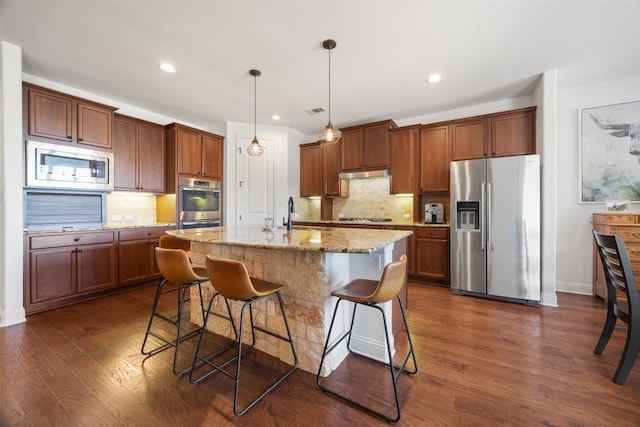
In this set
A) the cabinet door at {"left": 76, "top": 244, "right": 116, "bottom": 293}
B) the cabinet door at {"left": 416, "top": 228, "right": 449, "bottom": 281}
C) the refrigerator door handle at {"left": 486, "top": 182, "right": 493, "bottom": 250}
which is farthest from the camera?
the cabinet door at {"left": 416, "top": 228, "right": 449, "bottom": 281}

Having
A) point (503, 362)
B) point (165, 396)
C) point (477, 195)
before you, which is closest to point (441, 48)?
point (477, 195)

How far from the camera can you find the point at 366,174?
4.57m

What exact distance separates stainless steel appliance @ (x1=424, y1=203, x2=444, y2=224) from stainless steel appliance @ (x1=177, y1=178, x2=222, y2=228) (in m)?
3.62

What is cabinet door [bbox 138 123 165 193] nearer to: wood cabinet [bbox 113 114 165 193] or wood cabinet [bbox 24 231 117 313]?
wood cabinet [bbox 113 114 165 193]

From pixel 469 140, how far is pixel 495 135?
1.05 ft

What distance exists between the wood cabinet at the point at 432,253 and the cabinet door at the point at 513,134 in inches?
53.4

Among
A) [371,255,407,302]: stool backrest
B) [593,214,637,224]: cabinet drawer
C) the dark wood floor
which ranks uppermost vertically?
[593,214,637,224]: cabinet drawer

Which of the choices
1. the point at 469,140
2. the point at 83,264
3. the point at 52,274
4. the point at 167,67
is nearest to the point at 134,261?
the point at 83,264

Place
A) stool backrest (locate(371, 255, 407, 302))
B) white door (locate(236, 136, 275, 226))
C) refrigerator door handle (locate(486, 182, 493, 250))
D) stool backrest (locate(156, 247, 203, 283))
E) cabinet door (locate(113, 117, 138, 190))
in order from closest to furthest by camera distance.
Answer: stool backrest (locate(371, 255, 407, 302)), stool backrest (locate(156, 247, 203, 283)), refrigerator door handle (locate(486, 182, 493, 250)), cabinet door (locate(113, 117, 138, 190)), white door (locate(236, 136, 275, 226))

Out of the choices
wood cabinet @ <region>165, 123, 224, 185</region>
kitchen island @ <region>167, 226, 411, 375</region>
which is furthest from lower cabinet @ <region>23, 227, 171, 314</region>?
kitchen island @ <region>167, 226, 411, 375</region>

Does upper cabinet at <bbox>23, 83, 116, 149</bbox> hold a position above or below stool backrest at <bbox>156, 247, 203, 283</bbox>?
above

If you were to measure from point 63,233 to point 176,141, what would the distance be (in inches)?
74.8

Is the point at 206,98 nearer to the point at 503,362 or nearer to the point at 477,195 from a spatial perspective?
the point at 477,195

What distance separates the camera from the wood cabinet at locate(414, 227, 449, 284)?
374 cm
